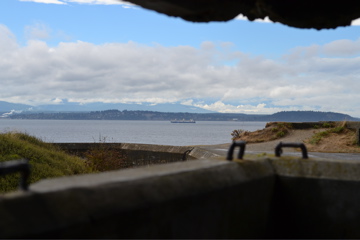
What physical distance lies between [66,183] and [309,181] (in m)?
2.01

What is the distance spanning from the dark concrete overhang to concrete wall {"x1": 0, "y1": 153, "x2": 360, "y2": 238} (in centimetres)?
97

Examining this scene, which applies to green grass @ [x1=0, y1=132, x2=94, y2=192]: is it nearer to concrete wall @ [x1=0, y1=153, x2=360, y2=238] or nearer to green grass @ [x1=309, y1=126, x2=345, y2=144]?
concrete wall @ [x1=0, y1=153, x2=360, y2=238]

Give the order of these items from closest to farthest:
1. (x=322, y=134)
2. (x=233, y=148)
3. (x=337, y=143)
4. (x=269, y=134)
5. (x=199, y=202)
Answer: (x=199, y=202), (x=233, y=148), (x=337, y=143), (x=322, y=134), (x=269, y=134)

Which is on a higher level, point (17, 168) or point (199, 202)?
point (17, 168)

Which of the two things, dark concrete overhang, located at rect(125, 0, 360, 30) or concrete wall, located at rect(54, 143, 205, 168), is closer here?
dark concrete overhang, located at rect(125, 0, 360, 30)

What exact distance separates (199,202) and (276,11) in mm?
1345

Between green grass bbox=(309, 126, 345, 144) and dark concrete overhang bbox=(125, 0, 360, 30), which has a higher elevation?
dark concrete overhang bbox=(125, 0, 360, 30)

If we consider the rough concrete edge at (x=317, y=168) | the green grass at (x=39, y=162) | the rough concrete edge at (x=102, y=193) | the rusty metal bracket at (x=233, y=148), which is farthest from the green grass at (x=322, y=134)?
the rough concrete edge at (x=102, y=193)

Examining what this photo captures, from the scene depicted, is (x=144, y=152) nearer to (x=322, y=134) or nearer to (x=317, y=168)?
(x=322, y=134)

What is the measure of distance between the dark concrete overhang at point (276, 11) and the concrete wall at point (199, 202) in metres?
0.97

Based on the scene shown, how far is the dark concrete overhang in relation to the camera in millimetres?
2475

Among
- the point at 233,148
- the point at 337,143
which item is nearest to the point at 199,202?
the point at 233,148

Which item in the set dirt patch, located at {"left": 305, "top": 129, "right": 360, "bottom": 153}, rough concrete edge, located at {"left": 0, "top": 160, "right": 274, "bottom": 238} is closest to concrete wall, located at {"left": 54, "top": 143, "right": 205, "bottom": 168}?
dirt patch, located at {"left": 305, "top": 129, "right": 360, "bottom": 153}

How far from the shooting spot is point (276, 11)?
2.75 m
